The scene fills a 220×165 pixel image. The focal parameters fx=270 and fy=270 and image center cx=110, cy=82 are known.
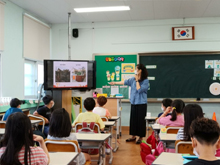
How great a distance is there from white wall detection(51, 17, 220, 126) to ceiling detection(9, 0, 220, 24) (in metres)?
0.21

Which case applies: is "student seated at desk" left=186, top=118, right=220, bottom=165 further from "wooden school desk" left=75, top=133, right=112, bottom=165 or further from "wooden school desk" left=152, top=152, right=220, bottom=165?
"wooden school desk" left=75, top=133, right=112, bottom=165

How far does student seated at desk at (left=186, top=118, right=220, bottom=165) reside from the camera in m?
1.34

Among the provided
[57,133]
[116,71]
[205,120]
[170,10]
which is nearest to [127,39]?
[116,71]

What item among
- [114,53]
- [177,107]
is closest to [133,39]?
[114,53]

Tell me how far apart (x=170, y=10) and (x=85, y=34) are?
255 centimetres

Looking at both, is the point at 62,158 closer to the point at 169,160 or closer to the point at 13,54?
the point at 169,160

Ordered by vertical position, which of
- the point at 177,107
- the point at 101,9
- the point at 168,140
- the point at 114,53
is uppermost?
the point at 101,9

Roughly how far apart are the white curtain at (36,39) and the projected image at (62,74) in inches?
42.1

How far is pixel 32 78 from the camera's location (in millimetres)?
7059

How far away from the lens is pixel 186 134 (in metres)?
2.42

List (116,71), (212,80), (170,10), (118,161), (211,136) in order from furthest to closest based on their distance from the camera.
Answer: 1. (116,71)
2. (212,80)
3. (170,10)
4. (118,161)
5. (211,136)

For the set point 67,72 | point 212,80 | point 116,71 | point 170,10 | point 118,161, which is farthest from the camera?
point 116,71

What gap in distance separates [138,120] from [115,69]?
7.87 ft

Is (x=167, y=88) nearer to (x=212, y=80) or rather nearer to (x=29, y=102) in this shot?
(x=212, y=80)
